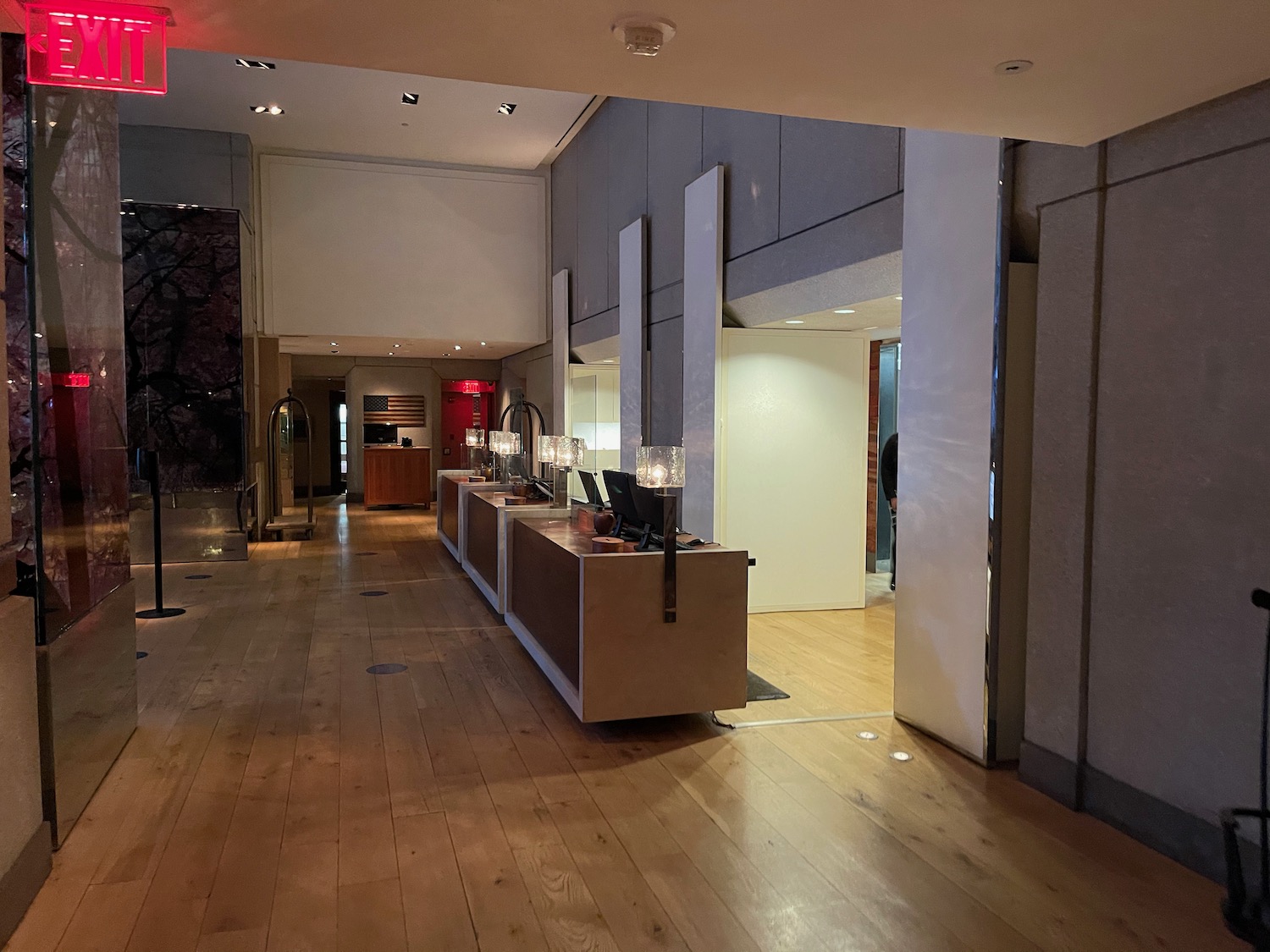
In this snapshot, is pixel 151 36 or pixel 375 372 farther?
pixel 375 372

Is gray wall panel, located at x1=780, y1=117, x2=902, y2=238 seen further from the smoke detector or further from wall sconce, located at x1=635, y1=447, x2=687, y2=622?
the smoke detector

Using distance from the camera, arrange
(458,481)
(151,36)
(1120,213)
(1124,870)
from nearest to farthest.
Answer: (151,36)
(1124,870)
(1120,213)
(458,481)

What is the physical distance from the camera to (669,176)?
28.2ft

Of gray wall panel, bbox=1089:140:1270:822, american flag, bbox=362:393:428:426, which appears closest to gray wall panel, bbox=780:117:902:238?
gray wall panel, bbox=1089:140:1270:822

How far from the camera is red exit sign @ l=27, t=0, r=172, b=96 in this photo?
231cm

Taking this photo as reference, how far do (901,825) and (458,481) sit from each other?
22.9 ft

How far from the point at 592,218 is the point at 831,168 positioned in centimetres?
604

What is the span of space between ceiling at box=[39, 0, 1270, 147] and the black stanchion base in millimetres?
5602

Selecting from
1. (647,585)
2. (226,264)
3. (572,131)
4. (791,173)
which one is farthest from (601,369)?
(647,585)

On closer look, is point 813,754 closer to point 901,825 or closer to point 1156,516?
point 901,825

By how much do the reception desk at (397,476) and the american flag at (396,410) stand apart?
59.3 inches

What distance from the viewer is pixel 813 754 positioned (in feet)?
13.8

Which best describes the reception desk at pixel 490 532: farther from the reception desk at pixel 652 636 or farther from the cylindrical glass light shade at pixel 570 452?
the reception desk at pixel 652 636

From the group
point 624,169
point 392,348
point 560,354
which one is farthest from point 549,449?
point 392,348
